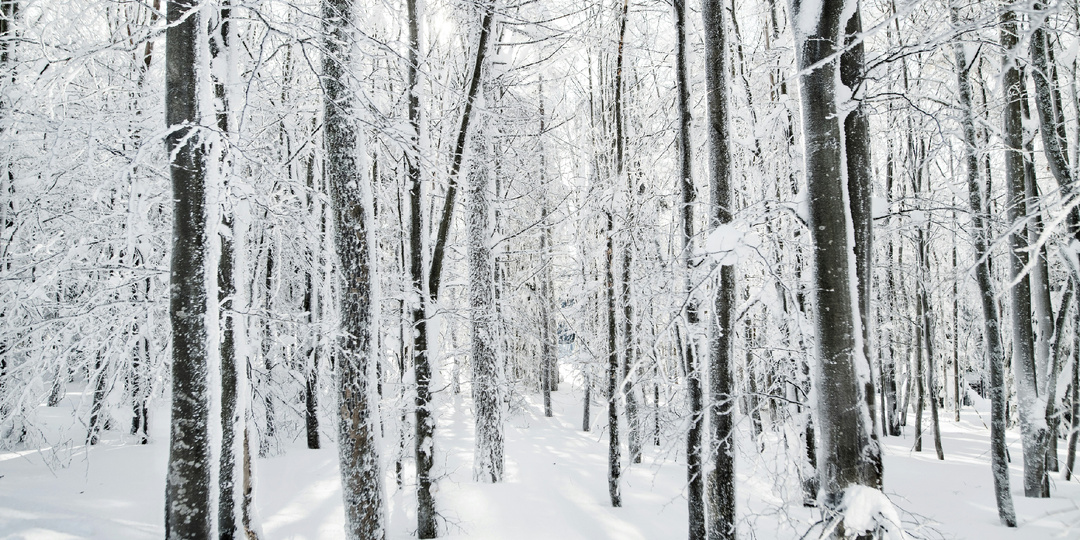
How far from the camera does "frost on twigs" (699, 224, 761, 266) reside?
2.88m

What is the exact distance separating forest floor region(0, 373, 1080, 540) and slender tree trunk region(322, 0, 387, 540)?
1676mm

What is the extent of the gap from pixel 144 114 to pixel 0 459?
7997 millimetres

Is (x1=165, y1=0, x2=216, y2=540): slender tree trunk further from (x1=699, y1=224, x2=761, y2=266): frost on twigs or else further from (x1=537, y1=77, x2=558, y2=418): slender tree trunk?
(x1=537, y1=77, x2=558, y2=418): slender tree trunk

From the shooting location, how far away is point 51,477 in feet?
27.7

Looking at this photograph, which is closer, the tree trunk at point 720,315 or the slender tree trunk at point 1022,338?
the tree trunk at point 720,315

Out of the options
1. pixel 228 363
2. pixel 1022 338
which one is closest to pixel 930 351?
pixel 1022 338

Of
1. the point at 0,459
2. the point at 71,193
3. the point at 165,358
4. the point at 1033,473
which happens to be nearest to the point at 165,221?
the point at 71,193

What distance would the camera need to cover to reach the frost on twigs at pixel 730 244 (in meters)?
2.88

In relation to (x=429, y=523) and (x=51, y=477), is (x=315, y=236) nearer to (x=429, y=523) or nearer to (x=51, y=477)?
(x=429, y=523)

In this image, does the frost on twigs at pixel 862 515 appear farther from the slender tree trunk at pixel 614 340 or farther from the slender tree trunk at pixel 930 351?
the slender tree trunk at pixel 930 351

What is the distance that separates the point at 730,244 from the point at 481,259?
5.82 m

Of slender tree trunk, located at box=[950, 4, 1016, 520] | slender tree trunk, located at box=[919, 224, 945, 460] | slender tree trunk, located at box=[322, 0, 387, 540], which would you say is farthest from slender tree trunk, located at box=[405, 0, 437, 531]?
slender tree trunk, located at box=[919, 224, 945, 460]

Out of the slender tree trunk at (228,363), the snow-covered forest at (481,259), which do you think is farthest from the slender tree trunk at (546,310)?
the slender tree trunk at (228,363)

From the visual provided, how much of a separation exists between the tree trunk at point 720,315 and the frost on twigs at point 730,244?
0.93m
